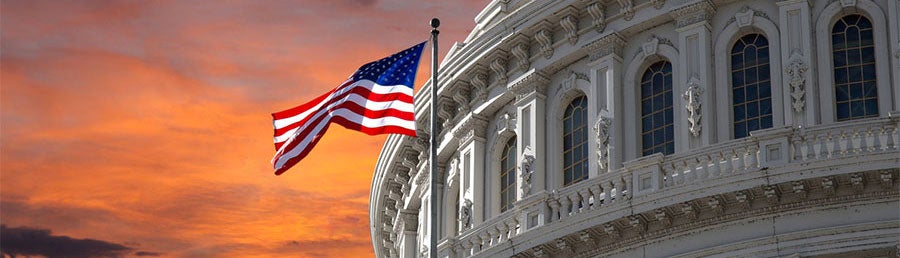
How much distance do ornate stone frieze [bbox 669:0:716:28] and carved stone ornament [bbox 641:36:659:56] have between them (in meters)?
0.61

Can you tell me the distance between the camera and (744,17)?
43625 millimetres

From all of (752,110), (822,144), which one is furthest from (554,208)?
(822,144)

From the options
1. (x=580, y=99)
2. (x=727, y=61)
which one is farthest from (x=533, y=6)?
(x=727, y=61)

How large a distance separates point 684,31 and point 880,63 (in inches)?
173

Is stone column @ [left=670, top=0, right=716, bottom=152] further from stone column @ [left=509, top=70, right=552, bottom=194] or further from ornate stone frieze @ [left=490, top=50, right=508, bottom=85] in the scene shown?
ornate stone frieze @ [left=490, top=50, right=508, bottom=85]

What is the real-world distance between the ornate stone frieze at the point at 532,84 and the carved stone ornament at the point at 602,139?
2532mm

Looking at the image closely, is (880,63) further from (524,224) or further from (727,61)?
(524,224)

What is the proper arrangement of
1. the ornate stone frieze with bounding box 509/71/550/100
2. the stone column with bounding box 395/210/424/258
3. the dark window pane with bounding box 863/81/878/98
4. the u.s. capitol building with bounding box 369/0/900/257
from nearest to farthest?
the u.s. capitol building with bounding box 369/0/900/257 < the dark window pane with bounding box 863/81/878/98 < the ornate stone frieze with bounding box 509/71/550/100 < the stone column with bounding box 395/210/424/258

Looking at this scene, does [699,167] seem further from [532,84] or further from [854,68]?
[532,84]

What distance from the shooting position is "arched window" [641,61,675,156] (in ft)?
144

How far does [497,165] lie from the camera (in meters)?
48.8

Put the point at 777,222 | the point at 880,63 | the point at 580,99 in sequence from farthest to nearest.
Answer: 1. the point at 580,99
2. the point at 880,63
3. the point at 777,222

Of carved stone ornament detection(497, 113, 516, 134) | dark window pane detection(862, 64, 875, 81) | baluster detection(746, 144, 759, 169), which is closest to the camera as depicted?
baluster detection(746, 144, 759, 169)

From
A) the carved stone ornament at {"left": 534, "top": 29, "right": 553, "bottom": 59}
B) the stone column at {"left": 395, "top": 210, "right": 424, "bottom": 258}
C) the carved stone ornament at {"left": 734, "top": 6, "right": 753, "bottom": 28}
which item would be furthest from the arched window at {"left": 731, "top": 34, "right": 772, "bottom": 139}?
the stone column at {"left": 395, "top": 210, "right": 424, "bottom": 258}
